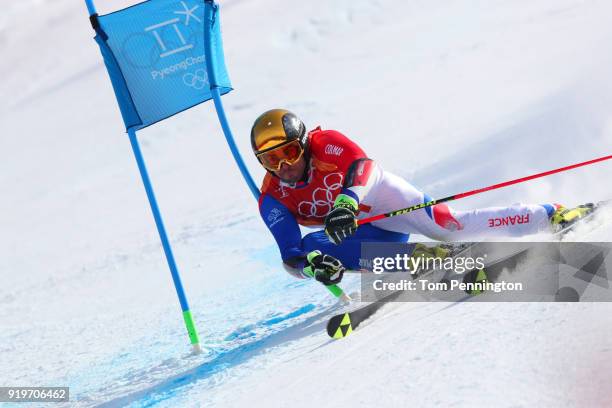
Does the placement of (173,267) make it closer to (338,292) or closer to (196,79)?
(338,292)

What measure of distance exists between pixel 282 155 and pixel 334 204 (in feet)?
1.31

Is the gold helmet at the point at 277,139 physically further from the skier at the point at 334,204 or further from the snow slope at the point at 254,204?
the snow slope at the point at 254,204

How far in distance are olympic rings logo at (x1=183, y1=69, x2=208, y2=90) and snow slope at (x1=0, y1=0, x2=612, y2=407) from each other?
5.38 ft

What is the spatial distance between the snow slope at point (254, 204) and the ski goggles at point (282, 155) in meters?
0.97

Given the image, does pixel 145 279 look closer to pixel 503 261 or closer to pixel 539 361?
pixel 503 261

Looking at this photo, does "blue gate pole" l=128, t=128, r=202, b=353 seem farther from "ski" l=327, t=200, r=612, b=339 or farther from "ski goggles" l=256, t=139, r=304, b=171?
"ski" l=327, t=200, r=612, b=339

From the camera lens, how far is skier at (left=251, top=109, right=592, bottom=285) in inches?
177

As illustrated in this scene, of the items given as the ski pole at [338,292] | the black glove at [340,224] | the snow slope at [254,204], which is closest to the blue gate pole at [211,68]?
the ski pole at [338,292]

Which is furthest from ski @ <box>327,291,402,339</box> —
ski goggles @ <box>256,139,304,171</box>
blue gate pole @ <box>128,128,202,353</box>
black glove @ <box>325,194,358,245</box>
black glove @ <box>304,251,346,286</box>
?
blue gate pole @ <box>128,128,202,353</box>

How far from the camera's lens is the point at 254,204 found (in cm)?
950

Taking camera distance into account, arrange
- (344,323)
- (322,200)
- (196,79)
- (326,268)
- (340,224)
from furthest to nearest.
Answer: (196,79), (322,200), (326,268), (340,224), (344,323)

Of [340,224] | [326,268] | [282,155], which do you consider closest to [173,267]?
[282,155]

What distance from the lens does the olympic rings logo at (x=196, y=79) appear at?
18.2 feet

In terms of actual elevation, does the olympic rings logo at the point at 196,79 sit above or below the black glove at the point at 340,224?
above
